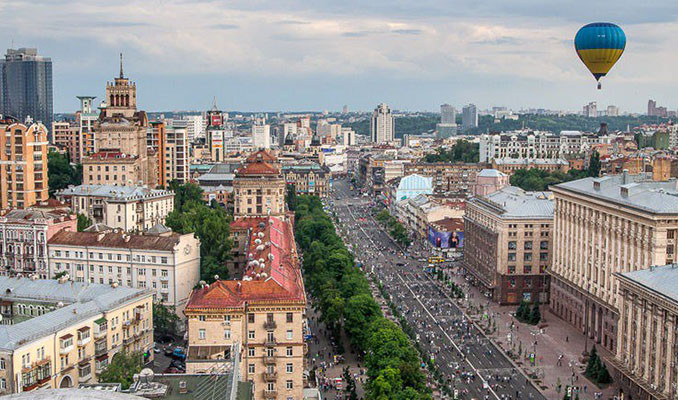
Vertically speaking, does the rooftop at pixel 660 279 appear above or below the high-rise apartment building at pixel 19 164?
below

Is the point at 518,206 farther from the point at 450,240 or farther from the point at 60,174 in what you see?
the point at 60,174

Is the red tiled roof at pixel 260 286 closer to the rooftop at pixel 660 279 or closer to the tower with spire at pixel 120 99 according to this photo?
the rooftop at pixel 660 279

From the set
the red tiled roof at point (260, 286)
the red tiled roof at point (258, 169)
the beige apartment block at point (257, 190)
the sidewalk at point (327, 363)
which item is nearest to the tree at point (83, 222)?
the beige apartment block at point (257, 190)

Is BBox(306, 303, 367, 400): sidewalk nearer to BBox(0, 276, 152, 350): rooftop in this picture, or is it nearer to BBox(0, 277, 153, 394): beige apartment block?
BBox(0, 277, 153, 394): beige apartment block

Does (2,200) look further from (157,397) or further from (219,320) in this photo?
(157,397)

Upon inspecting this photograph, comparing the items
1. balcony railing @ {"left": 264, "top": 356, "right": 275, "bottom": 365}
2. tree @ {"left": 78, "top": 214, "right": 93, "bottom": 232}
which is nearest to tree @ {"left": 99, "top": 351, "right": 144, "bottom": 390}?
balcony railing @ {"left": 264, "top": 356, "right": 275, "bottom": 365}
